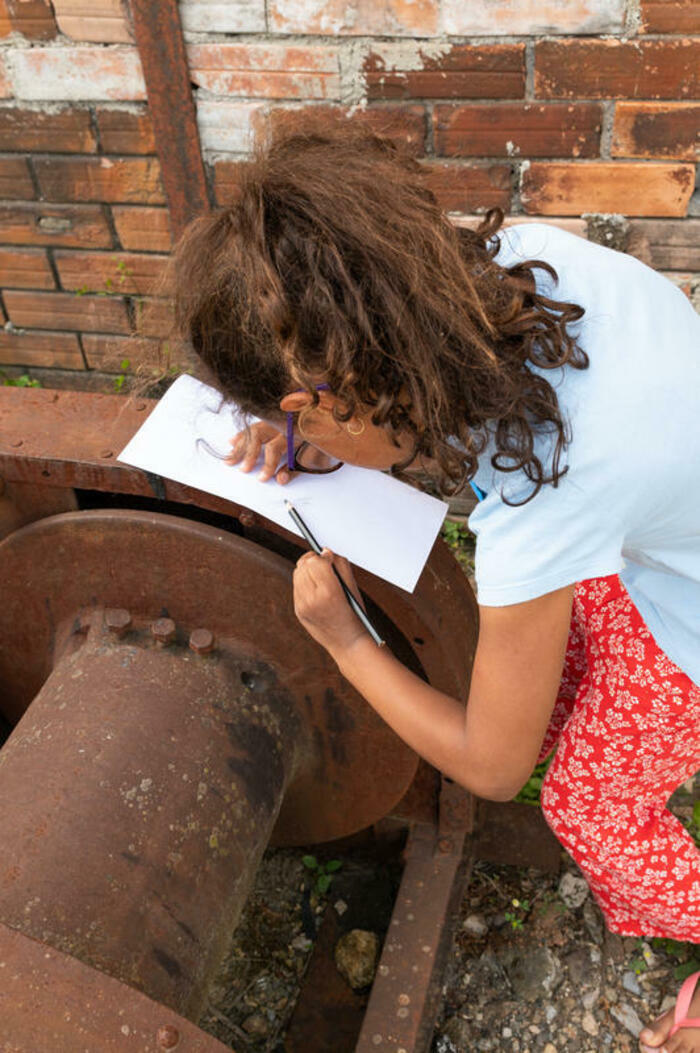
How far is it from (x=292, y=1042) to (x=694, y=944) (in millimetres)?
742

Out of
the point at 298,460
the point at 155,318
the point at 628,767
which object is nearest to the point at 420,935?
the point at 628,767

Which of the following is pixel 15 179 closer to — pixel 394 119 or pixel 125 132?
pixel 125 132

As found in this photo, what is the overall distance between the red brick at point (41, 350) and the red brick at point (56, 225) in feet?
0.92

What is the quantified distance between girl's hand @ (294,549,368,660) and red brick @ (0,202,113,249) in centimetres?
Result: 160

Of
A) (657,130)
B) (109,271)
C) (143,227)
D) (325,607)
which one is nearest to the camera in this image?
(325,607)

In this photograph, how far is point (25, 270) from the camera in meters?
2.59

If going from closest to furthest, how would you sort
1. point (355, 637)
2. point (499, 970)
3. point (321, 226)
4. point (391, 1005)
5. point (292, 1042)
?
point (321, 226)
point (355, 637)
point (391, 1005)
point (292, 1042)
point (499, 970)

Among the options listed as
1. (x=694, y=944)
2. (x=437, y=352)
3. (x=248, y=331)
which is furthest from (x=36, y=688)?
(x=694, y=944)

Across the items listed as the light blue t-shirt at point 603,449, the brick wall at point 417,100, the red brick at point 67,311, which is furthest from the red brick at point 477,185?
the light blue t-shirt at point 603,449

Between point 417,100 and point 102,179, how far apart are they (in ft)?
2.70

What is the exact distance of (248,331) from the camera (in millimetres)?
969

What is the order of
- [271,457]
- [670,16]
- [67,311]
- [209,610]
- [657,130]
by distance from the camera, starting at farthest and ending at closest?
[67,311], [657,130], [670,16], [209,610], [271,457]

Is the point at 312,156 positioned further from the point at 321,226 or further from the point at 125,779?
the point at 125,779

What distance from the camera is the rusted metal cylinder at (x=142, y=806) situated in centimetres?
110
